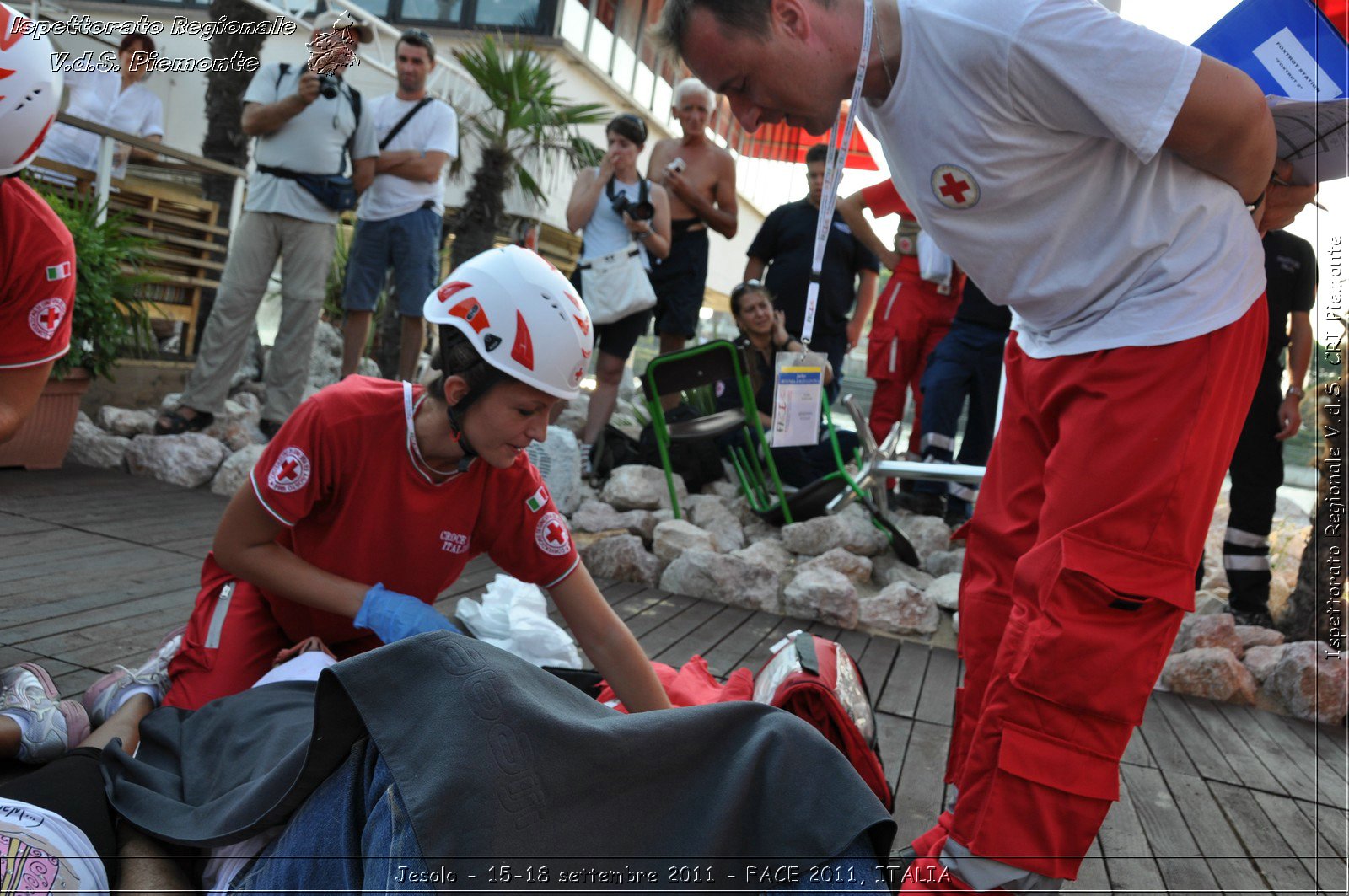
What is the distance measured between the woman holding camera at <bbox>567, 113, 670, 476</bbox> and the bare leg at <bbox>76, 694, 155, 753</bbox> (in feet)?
12.7

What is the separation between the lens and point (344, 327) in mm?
5988

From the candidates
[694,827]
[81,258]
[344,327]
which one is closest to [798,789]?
[694,827]

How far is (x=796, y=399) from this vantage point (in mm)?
2936

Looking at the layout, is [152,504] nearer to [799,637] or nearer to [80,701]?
[80,701]

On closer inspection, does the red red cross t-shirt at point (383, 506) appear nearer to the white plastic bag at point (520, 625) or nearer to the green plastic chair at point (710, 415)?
the white plastic bag at point (520, 625)

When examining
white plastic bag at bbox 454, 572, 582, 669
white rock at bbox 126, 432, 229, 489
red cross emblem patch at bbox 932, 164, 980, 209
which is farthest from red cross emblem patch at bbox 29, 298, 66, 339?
white rock at bbox 126, 432, 229, 489

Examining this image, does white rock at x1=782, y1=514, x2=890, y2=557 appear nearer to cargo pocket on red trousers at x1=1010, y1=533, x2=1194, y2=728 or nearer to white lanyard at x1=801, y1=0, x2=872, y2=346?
white lanyard at x1=801, y1=0, x2=872, y2=346

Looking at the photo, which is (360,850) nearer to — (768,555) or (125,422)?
(768,555)

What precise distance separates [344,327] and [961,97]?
4.99 meters

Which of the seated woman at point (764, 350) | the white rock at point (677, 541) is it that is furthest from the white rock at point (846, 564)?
the seated woman at point (764, 350)

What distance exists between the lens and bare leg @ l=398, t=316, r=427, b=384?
6188 millimetres

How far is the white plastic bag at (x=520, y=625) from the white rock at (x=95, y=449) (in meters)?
2.83

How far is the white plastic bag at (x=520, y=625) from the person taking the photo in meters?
2.90

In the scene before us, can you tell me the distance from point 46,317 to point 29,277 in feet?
0.30
